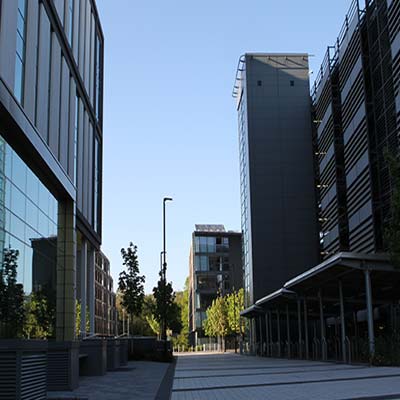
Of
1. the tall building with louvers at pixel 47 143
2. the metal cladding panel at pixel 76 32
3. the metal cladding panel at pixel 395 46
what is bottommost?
the tall building with louvers at pixel 47 143

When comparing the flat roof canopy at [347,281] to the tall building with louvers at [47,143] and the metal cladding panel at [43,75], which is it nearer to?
the tall building with louvers at [47,143]

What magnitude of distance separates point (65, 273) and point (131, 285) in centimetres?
2327

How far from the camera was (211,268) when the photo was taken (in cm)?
11731

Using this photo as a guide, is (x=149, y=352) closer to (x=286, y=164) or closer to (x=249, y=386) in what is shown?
(x=286, y=164)

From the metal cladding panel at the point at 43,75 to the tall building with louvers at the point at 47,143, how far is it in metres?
0.04

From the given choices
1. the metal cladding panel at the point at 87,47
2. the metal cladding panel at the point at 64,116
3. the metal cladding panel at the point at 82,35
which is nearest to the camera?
the metal cladding panel at the point at 64,116

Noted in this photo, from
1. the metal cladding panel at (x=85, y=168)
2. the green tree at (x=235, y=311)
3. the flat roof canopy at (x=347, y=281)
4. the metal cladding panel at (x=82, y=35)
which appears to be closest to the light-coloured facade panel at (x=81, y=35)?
the metal cladding panel at (x=82, y=35)

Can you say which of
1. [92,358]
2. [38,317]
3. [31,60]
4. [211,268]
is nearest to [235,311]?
[211,268]

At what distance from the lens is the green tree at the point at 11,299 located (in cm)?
1878

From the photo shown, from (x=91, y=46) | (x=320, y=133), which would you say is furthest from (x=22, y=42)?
(x=320, y=133)

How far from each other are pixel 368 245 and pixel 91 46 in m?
20.5

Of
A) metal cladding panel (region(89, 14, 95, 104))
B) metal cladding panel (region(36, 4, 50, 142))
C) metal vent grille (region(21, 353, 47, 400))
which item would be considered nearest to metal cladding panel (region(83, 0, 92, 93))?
metal cladding panel (region(89, 14, 95, 104))

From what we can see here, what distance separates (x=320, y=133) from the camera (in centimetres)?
5456

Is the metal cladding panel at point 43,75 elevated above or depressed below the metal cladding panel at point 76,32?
below
